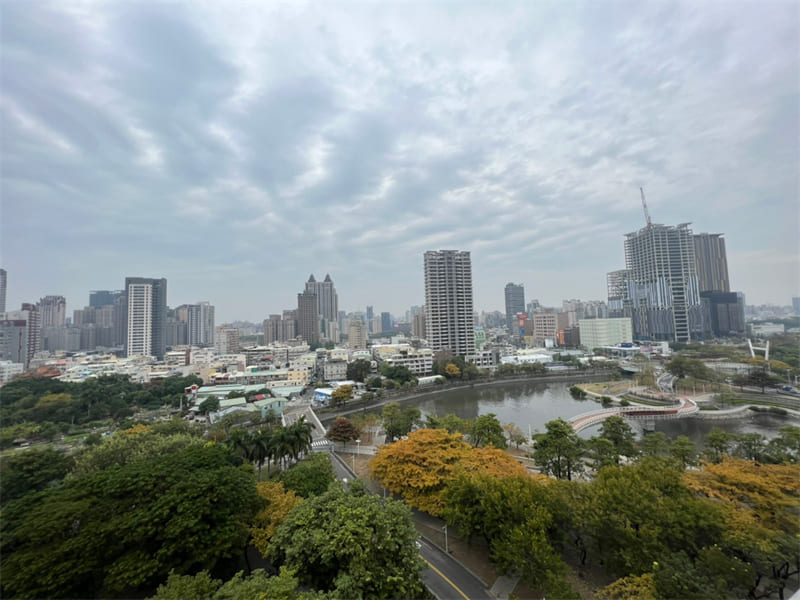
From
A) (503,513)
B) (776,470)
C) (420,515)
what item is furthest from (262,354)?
(776,470)

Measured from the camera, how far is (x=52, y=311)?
74.4m

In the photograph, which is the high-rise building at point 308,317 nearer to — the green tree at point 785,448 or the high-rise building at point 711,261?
the green tree at point 785,448

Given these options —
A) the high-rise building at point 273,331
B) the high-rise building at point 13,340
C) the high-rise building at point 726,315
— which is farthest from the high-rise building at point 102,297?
the high-rise building at point 726,315

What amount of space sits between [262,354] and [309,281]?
184 ft

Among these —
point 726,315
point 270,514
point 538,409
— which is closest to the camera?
point 270,514

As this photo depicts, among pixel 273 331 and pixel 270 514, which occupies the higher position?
pixel 273 331

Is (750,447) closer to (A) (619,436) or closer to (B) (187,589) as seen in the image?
(A) (619,436)

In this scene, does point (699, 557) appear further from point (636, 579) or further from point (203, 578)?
point (203, 578)

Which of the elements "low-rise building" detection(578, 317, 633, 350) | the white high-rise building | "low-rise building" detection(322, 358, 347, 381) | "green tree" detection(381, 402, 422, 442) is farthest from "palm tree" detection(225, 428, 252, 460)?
"low-rise building" detection(578, 317, 633, 350)

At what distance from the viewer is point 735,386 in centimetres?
2864

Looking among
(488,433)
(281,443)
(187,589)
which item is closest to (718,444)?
(488,433)

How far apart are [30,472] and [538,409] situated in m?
29.0

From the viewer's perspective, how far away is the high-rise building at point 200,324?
86537 millimetres

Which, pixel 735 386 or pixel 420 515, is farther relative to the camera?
pixel 735 386
